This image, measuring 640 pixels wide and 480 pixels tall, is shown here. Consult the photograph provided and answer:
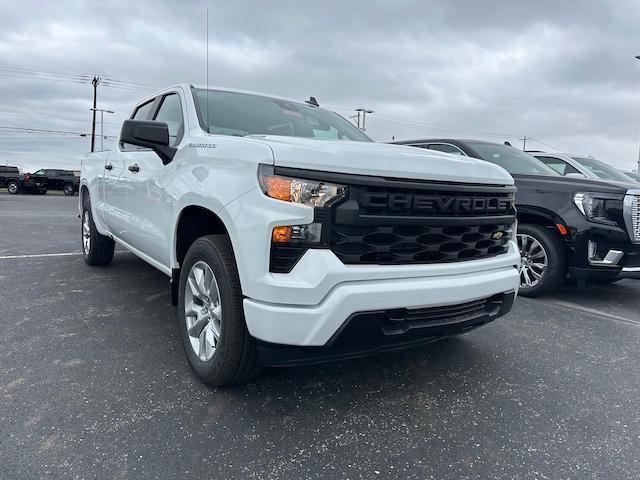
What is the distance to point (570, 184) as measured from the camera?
15.3 feet

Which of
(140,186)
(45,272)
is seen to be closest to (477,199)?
(140,186)

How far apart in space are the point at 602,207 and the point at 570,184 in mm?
366

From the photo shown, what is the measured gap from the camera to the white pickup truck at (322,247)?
208 centimetres

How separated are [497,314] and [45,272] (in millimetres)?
4804

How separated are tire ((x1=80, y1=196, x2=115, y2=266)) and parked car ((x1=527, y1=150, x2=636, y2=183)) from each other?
5999mm

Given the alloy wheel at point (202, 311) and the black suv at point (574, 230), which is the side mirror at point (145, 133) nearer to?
the alloy wheel at point (202, 311)

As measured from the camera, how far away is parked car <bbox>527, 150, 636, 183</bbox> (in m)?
7.09

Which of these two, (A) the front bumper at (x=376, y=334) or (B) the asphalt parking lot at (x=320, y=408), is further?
(A) the front bumper at (x=376, y=334)

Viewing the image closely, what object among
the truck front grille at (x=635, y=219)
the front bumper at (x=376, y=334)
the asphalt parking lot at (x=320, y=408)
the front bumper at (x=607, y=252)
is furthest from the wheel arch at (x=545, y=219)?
the front bumper at (x=376, y=334)

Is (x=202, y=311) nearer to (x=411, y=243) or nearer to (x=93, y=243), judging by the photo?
(x=411, y=243)

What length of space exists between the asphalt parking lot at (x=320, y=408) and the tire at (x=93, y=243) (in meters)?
1.59

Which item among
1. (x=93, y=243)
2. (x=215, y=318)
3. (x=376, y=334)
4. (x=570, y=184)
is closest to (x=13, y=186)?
(x=93, y=243)

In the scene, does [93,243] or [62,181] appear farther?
[62,181]

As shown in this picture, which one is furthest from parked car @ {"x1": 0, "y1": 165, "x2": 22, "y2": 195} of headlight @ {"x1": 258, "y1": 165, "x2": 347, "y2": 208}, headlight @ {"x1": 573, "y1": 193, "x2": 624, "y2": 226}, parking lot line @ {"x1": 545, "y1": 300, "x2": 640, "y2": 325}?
headlight @ {"x1": 258, "y1": 165, "x2": 347, "y2": 208}
